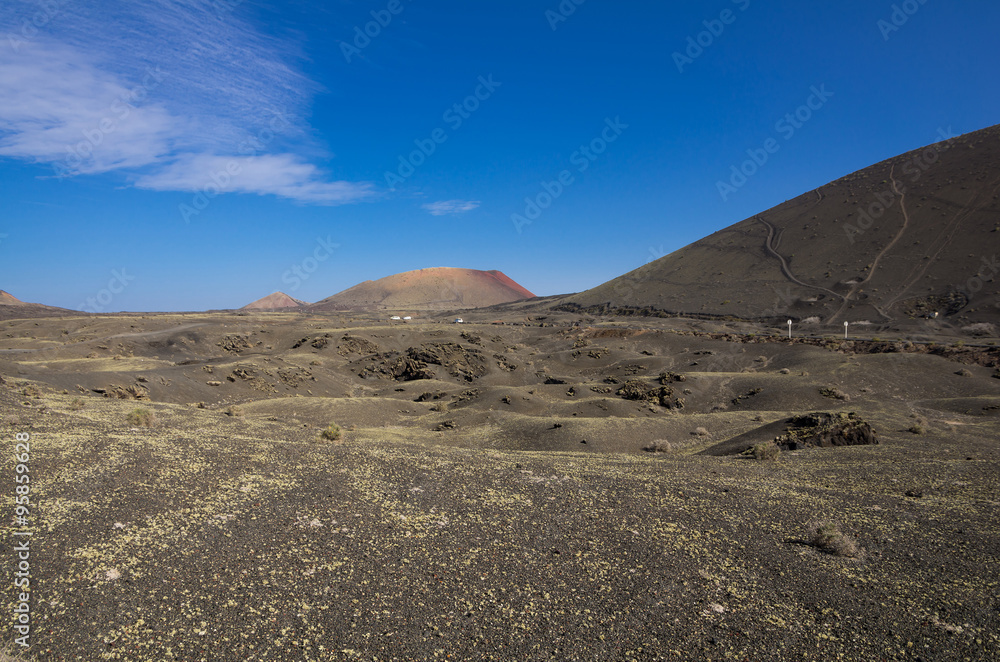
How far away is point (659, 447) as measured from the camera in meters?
14.9

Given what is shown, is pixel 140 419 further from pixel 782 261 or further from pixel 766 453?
pixel 782 261

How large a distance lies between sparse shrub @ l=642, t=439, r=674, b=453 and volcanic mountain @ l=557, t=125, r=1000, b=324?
1957 inches

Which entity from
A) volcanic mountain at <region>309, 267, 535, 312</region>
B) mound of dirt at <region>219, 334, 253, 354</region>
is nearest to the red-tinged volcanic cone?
volcanic mountain at <region>309, 267, 535, 312</region>

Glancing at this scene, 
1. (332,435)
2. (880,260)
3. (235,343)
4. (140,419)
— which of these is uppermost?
(880,260)

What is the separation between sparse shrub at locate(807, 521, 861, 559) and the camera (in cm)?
617

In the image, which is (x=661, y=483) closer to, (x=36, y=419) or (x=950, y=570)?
(x=950, y=570)

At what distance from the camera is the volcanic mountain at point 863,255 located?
53.4m

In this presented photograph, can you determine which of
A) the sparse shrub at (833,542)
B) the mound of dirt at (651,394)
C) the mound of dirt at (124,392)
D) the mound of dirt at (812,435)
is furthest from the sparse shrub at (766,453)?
the mound of dirt at (124,392)

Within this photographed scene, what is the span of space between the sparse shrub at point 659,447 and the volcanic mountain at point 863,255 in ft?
163

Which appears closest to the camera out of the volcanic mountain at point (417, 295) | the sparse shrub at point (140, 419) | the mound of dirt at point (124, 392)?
the sparse shrub at point (140, 419)

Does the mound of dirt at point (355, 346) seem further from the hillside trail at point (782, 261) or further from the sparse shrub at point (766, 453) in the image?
the hillside trail at point (782, 261)

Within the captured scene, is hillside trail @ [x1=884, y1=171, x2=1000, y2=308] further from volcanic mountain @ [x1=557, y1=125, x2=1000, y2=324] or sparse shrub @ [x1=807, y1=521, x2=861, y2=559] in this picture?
sparse shrub @ [x1=807, y1=521, x2=861, y2=559]

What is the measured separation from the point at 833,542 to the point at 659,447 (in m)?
8.75

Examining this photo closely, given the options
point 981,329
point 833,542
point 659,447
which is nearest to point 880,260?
point 981,329
